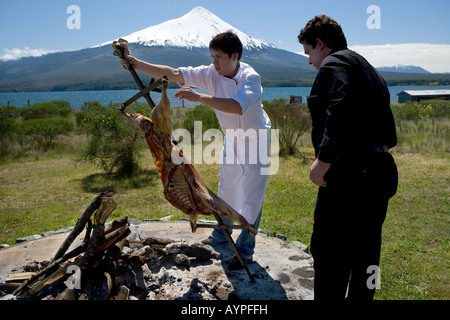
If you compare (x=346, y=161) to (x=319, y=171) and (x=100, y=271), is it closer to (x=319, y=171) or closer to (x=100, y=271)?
(x=319, y=171)

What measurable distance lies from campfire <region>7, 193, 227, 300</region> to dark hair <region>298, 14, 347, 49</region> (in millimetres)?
1993

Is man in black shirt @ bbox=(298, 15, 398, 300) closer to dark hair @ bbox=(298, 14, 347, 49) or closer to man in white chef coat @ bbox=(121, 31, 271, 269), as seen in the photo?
dark hair @ bbox=(298, 14, 347, 49)

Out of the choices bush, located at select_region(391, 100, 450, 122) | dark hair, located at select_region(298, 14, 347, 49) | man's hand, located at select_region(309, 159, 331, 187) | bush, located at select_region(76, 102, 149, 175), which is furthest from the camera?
bush, located at select_region(391, 100, 450, 122)

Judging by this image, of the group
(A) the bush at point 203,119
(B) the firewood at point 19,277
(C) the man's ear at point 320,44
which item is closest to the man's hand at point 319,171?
(C) the man's ear at point 320,44

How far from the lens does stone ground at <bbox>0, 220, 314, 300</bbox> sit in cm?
305

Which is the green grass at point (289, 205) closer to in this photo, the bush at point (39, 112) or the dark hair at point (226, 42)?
the dark hair at point (226, 42)

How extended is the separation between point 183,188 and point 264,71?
153138 millimetres

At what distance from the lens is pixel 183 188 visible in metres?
2.86

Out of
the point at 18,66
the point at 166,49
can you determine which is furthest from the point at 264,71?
the point at 18,66

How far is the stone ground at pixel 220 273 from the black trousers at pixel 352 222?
732 millimetres

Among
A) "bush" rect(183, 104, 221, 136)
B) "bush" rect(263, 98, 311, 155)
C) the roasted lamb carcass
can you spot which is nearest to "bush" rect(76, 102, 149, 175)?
"bush" rect(263, 98, 311, 155)

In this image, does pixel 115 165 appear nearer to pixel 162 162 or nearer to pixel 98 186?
pixel 98 186

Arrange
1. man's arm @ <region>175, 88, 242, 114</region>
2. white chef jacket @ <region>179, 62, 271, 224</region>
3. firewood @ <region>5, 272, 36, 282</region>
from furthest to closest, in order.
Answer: white chef jacket @ <region>179, 62, 271, 224</region> → firewood @ <region>5, 272, 36, 282</region> → man's arm @ <region>175, 88, 242, 114</region>

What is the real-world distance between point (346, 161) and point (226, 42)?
1.57 m
